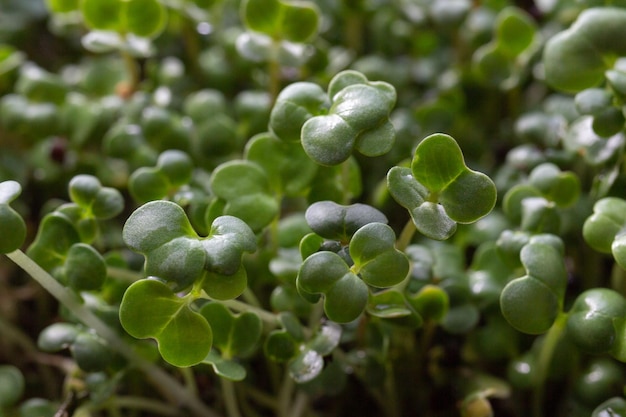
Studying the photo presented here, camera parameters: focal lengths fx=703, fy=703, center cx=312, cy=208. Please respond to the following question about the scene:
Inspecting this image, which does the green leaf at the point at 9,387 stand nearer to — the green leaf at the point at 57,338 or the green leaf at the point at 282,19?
the green leaf at the point at 57,338

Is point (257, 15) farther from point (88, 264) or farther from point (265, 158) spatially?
point (88, 264)

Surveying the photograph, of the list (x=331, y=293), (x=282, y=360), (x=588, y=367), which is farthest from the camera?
(x=588, y=367)

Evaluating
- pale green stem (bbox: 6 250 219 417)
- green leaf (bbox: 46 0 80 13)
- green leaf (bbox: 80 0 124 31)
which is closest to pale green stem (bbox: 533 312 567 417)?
pale green stem (bbox: 6 250 219 417)

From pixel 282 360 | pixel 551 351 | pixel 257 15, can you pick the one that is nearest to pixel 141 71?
pixel 257 15

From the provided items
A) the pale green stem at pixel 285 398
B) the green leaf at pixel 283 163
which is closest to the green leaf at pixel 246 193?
the green leaf at pixel 283 163

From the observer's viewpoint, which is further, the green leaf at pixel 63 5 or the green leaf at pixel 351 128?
the green leaf at pixel 63 5
